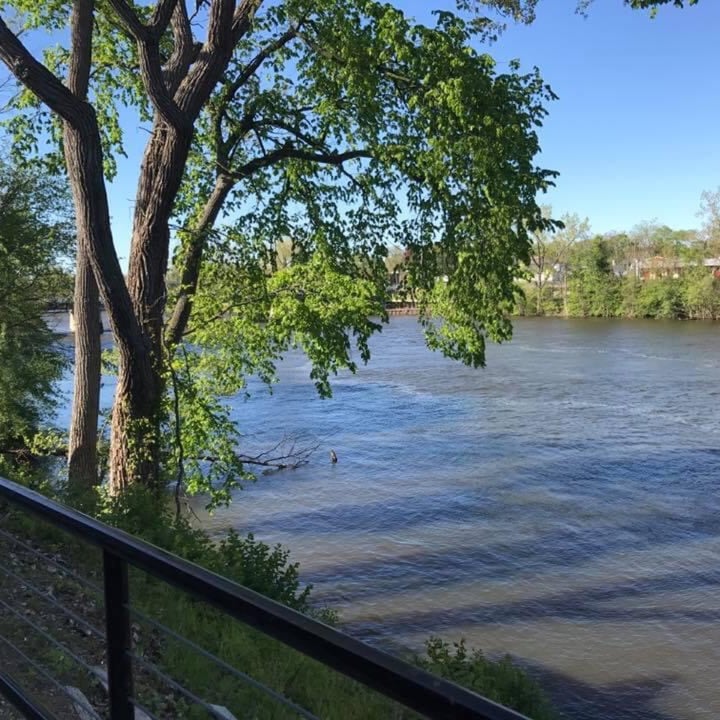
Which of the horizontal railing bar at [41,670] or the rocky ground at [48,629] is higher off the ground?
the horizontal railing bar at [41,670]

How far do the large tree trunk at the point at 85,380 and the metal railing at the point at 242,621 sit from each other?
27.4ft

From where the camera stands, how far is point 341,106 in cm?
1102

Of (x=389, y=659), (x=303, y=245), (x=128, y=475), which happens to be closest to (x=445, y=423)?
(x=303, y=245)

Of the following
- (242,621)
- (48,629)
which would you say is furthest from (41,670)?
(48,629)

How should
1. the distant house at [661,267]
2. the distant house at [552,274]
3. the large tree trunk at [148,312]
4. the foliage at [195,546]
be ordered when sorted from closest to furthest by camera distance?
the foliage at [195,546]
the large tree trunk at [148,312]
the distant house at [661,267]
the distant house at [552,274]

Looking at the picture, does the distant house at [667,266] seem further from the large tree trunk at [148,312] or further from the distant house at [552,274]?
the large tree trunk at [148,312]

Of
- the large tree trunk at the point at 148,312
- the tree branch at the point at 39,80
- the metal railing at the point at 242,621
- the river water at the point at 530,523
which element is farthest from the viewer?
the river water at the point at 530,523

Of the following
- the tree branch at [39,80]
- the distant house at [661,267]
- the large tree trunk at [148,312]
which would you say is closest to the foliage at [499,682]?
the large tree trunk at [148,312]

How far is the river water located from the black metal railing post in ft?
28.1

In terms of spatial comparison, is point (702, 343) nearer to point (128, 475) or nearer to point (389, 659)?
point (128, 475)

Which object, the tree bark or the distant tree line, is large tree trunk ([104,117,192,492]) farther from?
the distant tree line

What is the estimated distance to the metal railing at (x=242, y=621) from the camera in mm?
1088

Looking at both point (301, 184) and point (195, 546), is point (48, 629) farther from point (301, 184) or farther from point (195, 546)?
point (301, 184)

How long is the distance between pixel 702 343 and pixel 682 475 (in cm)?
3255
